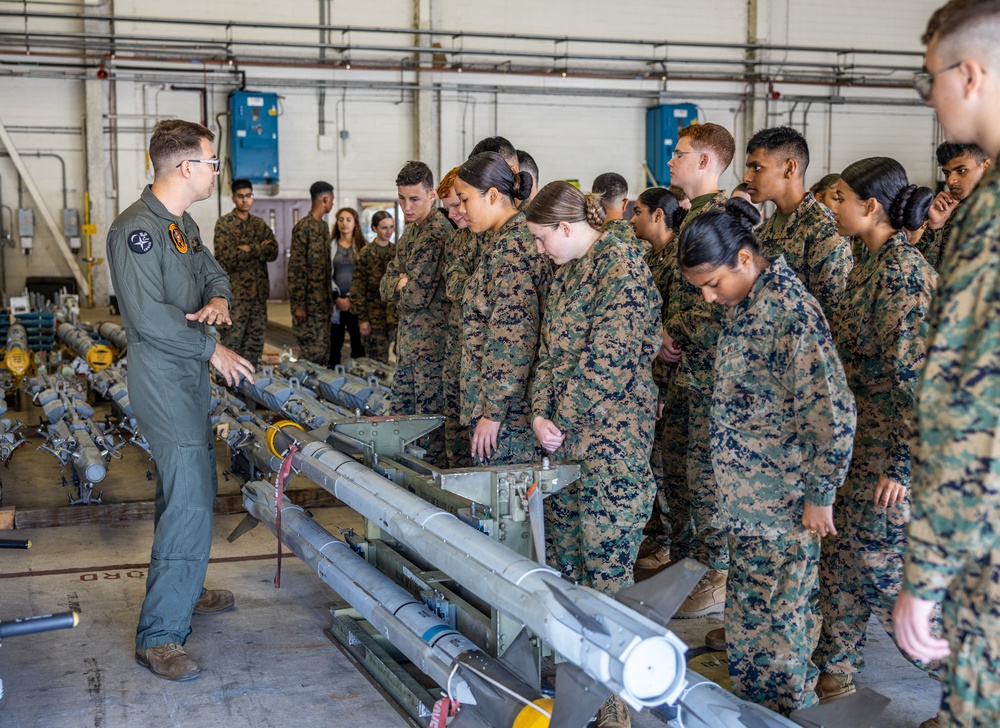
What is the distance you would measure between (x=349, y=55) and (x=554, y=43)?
9.36 ft

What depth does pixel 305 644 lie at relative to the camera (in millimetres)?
3459

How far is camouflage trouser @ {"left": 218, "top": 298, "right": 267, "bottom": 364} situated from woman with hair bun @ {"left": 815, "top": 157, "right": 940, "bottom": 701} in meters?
5.92

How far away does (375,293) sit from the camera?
7.83 meters

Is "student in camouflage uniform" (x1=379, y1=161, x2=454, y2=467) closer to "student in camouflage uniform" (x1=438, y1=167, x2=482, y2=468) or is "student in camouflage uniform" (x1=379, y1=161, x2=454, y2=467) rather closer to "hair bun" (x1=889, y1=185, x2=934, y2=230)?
"student in camouflage uniform" (x1=438, y1=167, x2=482, y2=468)

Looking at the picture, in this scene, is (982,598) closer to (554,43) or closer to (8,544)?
(8,544)

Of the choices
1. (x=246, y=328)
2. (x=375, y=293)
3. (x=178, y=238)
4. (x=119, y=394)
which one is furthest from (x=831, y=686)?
(x=246, y=328)

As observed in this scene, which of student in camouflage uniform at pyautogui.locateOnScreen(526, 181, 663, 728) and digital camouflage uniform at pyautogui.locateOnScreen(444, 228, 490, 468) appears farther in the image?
digital camouflage uniform at pyautogui.locateOnScreen(444, 228, 490, 468)

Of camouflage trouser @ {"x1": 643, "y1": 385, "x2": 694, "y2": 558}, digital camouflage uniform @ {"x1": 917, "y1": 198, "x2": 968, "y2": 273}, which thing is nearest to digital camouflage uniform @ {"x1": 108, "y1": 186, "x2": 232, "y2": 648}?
camouflage trouser @ {"x1": 643, "y1": 385, "x2": 694, "y2": 558}

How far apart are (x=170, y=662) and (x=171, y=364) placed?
3.07 feet

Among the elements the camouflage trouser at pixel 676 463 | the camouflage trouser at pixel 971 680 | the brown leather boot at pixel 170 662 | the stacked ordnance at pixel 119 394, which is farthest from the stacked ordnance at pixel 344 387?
the camouflage trouser at pixel 971 680

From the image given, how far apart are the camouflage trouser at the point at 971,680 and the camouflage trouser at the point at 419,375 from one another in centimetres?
296

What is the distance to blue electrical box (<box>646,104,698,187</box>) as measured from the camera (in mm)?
14242

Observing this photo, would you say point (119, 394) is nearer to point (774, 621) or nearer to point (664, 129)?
point (774, 621)

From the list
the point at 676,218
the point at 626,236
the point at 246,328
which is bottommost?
the point at 246,328
